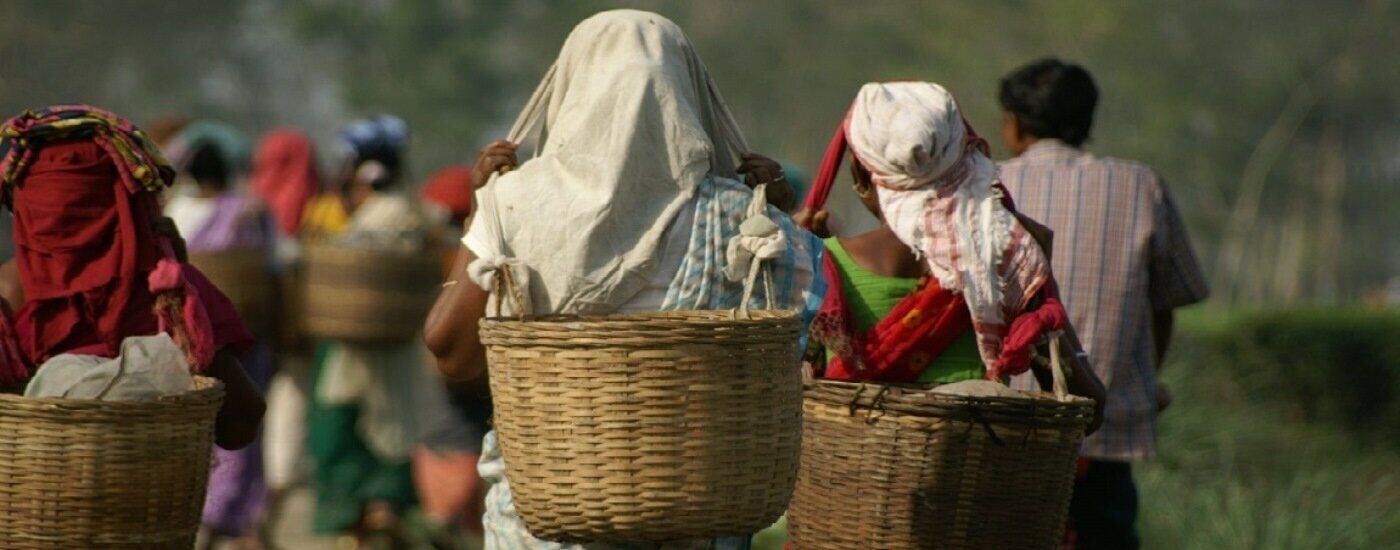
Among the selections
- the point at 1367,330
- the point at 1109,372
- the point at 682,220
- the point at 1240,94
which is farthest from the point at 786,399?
the point at 1240,94

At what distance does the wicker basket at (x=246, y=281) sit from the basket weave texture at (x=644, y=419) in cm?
440

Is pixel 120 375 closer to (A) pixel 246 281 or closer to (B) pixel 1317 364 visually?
(A) pixel 246 281

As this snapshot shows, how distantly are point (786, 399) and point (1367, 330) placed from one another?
310 inches

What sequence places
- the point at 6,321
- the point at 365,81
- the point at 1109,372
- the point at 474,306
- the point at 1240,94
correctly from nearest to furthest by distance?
the point at 474,306 < the point at 6,321 < the point at 1109,372 < the point at 1240,94 < the point at 365,81

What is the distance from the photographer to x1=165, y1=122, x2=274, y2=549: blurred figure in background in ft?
28.4

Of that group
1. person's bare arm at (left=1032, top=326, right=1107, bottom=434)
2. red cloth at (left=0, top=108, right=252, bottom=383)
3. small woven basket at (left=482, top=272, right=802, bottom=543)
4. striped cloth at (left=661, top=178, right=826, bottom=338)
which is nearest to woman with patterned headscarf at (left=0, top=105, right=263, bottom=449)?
red cloth at (left=0, top=108, right=252, bottom=383)

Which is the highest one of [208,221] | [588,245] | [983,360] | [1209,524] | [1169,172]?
[588,245]

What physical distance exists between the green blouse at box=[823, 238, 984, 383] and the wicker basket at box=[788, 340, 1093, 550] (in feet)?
1.12

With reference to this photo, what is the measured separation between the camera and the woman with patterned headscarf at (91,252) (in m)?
4.82

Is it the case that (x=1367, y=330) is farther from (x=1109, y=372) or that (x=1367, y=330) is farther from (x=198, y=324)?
(x=198, y=324)

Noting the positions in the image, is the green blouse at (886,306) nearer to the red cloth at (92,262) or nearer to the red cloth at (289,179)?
the red cloth at (92,262)

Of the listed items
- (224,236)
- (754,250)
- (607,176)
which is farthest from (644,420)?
(224,236)

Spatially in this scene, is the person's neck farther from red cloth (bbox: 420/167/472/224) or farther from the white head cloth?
red cloth (bbox: 420/167/472/224)

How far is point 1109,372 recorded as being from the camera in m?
6.31
